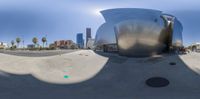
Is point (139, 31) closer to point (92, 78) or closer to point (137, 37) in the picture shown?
point (137, 37)

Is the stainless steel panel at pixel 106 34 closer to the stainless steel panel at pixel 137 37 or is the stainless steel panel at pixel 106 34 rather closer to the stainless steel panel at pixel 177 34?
the stainless steel panel at pixel 137 37

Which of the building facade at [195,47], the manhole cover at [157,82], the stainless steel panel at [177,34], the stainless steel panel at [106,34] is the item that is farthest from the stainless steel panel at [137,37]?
the building facade at [195,47]

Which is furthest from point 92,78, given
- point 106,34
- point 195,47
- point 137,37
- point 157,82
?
point 195,47

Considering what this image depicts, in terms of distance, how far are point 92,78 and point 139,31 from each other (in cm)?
805

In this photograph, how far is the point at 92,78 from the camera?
14.4 meters

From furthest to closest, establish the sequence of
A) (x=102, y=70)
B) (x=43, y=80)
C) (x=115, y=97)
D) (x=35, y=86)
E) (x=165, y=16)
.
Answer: (x=165, y=16) < (x=102, y=70) < (x=43, y=80) < (x=35, y=86) < (x=115, y=97)

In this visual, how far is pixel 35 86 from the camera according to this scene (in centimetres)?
1266

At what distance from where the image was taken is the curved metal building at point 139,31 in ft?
69.5

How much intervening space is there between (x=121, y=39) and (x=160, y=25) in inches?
162

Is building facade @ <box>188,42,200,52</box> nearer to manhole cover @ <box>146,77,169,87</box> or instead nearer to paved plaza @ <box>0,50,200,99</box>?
paved plaza @ <box>0,50,200,99</box>

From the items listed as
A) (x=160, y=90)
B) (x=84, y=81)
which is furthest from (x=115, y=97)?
(x=84, y=81)

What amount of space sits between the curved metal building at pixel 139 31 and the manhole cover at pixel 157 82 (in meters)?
7.30

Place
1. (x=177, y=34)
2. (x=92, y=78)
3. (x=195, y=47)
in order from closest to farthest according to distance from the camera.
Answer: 1. (x=92, y=78)
2. (x=177, y=34)
3. (x=195, y=47)

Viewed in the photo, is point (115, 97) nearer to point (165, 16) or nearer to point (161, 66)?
point (161, 66)
